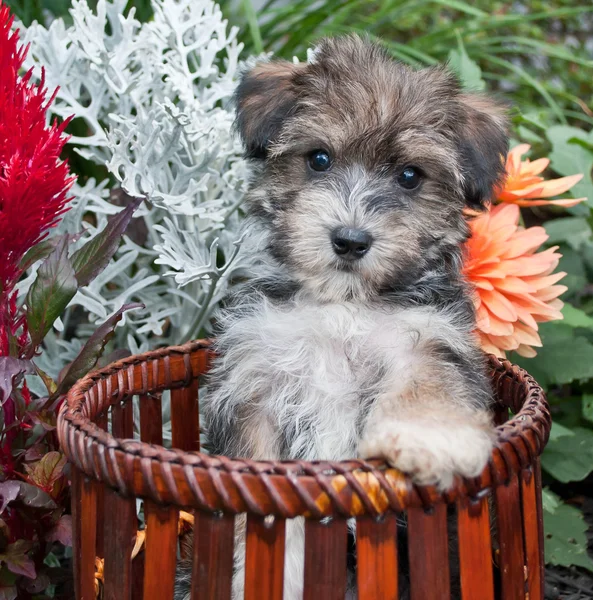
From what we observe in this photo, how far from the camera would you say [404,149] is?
2.35 meters

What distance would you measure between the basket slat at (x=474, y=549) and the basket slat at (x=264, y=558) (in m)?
0.44

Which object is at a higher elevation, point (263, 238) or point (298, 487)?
point (263, 238)

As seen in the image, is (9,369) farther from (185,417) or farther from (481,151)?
(481,151)

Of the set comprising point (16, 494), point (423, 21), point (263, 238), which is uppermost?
point (423, 21)

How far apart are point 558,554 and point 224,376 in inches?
58.0

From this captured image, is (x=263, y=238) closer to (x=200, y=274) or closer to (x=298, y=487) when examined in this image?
(x=200, y=274)

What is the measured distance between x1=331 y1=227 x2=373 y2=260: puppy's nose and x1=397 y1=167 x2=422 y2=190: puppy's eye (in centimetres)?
32

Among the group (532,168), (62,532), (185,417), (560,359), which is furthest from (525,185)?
(62,532)

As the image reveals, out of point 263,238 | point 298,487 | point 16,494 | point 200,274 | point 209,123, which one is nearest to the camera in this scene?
point 298,487

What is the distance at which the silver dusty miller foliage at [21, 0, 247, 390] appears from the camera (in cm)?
292

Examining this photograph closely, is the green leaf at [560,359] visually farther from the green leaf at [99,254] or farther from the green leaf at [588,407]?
the green leaf at [99,254]

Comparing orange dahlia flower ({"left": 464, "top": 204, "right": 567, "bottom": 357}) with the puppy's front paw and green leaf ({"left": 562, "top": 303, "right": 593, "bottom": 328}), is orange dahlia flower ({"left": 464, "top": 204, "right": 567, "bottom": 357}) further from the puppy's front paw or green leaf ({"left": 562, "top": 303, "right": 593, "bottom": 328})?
the puppy's front paw

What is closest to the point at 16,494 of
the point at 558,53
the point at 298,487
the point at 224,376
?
the point at 224,376

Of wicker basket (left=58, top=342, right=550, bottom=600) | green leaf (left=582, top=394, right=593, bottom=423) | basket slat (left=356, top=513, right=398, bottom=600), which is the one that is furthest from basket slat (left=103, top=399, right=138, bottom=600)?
green leaf (left=582, top=394, right=593, bottom=423)
